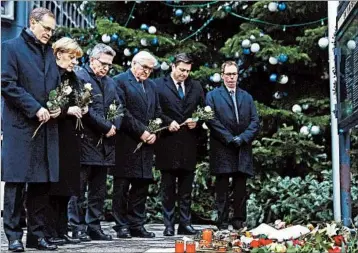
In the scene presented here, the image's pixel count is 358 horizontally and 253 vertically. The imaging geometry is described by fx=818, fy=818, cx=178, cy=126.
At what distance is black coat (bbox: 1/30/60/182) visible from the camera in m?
5.59

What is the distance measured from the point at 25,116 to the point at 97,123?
1.11 m

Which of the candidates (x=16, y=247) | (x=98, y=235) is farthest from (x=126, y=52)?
(x=16, y=247)

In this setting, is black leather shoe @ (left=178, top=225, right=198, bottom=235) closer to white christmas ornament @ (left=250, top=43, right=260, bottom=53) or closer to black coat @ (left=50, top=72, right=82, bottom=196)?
black coat @ (left=50, top=72, right=82, bottom=196)

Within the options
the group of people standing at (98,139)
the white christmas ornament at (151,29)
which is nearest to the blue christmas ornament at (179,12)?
the white christmas ornament at (151,29)

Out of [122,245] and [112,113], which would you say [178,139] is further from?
[122,245]

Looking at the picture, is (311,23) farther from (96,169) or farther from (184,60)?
(96,169)

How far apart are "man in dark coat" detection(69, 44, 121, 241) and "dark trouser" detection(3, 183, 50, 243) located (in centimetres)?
88

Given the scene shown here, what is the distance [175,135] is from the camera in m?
7.56

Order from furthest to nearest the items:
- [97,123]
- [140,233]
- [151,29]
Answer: [151,29]
[140,233]
[97,123]

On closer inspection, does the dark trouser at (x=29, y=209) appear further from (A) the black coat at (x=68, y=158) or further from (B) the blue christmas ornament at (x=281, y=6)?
(B) the blue christmas ornament at (x=281, y=6)

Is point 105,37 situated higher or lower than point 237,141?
higher

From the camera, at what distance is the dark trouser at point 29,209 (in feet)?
18.4

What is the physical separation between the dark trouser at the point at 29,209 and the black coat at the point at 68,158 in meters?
0.18

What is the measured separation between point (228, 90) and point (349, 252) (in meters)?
3.93
